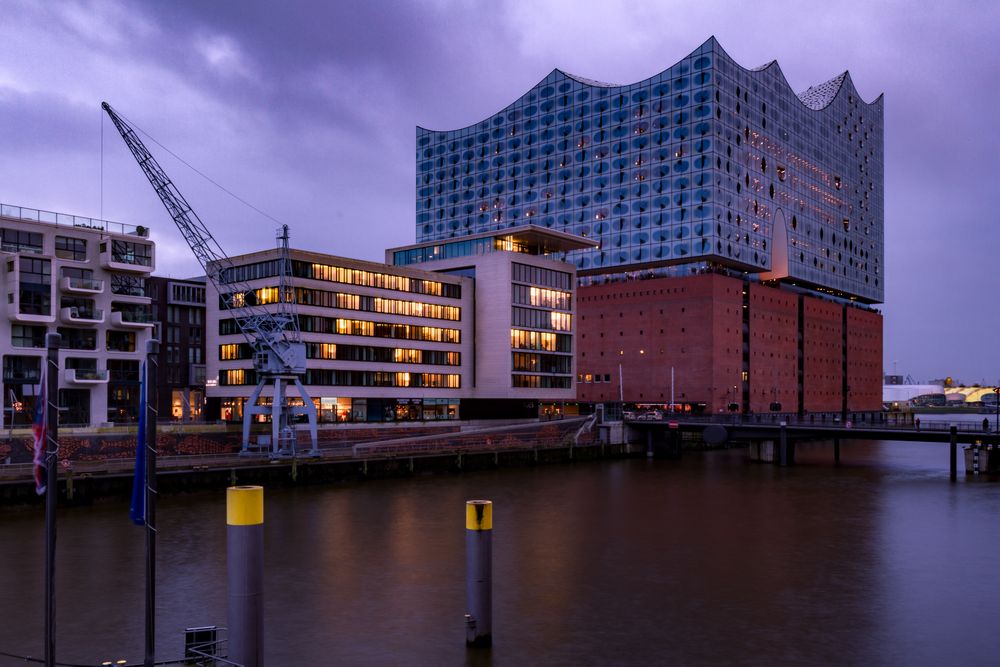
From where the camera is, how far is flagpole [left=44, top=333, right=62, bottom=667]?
45.6 feet

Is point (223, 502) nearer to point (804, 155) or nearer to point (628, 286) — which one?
point (628, 286)

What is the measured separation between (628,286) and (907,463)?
188 feet

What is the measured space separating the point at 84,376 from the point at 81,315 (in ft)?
19.2

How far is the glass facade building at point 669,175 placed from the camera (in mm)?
130125

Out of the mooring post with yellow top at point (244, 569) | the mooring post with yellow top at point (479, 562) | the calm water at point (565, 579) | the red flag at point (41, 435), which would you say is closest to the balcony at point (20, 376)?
the calm water at point (565, 579)

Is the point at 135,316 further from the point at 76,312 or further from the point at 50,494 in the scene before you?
the point at 50,494

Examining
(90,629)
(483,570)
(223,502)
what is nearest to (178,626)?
(90,629)

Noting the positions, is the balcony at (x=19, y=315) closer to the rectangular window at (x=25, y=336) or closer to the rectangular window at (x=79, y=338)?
the rectangular window at (x=25, y=336)

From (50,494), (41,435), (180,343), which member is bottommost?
(50,494)

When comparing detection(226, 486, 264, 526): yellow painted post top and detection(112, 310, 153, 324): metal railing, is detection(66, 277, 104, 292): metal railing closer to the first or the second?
detection(112, 310, 153, 324): metal railing

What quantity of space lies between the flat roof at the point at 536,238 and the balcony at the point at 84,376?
4987cm

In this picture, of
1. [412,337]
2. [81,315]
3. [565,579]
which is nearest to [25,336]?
[81,315]

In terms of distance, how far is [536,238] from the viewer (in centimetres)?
11619

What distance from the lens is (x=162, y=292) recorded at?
11812 centimetres
